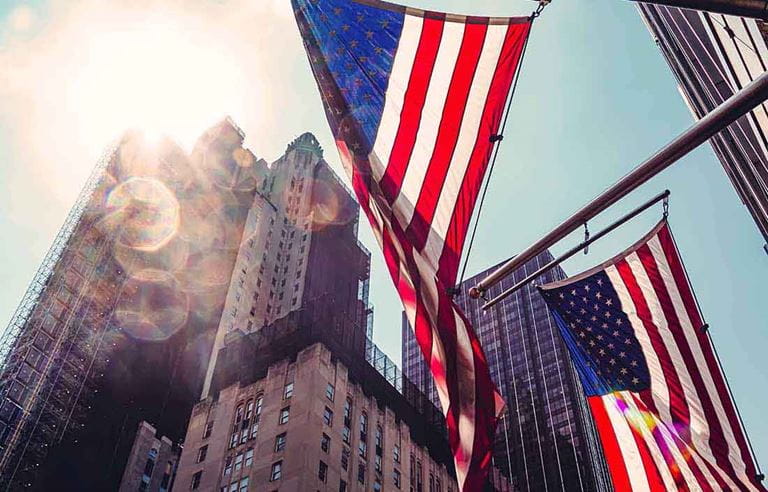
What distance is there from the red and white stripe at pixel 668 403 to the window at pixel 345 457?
1479 inches

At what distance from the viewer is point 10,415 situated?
201 feet

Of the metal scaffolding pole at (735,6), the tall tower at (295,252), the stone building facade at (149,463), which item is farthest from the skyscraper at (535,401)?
the metal scaffolding pole at (735,6)

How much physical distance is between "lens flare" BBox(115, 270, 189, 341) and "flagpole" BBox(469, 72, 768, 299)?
265ft

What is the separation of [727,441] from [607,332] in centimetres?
258

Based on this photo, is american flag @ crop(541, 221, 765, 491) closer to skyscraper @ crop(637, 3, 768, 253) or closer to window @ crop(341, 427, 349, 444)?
skyscraper @ crop(637, 3, 768, 253)

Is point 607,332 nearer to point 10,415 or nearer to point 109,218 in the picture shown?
point 10,415

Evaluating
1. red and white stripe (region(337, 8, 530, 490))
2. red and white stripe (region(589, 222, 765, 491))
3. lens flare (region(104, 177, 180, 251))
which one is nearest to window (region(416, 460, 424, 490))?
red and white stripe (region(589, 222, 765, 491))

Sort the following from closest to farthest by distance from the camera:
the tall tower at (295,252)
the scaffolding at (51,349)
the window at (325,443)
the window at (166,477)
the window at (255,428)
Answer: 1. the window at (325,443)
2. the window at (255,428)
3. the scaffolding at (51,349)
4. the window at (166,477)
5. the tall tower at (295,252)

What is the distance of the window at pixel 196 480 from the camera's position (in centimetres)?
4931

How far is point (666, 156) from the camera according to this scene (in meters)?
6.19

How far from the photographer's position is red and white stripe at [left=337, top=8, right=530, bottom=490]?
881 cm

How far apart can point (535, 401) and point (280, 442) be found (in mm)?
77655

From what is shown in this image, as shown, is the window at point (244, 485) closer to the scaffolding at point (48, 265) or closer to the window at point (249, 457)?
the window at point (249, 457)

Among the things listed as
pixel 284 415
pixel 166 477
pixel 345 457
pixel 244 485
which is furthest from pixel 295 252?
pixel 244 485
